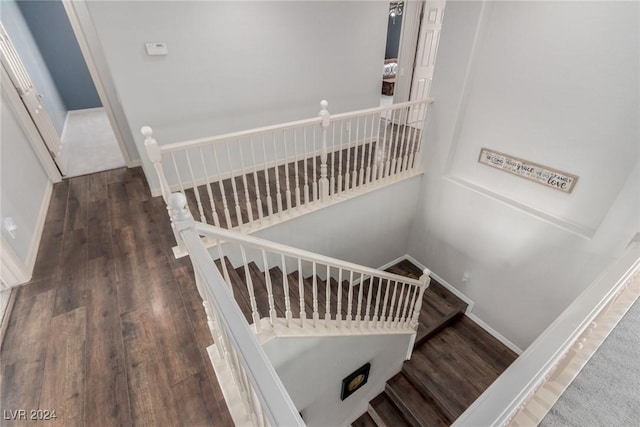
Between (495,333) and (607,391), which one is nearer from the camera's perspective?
(607,391)

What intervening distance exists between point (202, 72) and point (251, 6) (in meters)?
0.91

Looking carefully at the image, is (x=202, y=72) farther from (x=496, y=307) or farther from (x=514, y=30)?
(x=496, y=307)

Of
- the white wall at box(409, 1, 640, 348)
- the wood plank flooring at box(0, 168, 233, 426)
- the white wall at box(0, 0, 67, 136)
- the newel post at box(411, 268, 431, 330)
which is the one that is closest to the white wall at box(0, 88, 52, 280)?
the wood plank flooring at box(0, 168, 233, 426)

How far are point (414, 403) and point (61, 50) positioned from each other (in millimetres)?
9561

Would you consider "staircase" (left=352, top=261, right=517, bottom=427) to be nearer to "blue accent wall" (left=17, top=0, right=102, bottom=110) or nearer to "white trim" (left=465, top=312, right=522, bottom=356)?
"white trim" (left=465, top=312, right=522, bottom=356)

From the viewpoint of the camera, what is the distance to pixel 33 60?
206 inches

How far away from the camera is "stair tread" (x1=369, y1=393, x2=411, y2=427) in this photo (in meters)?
3.25

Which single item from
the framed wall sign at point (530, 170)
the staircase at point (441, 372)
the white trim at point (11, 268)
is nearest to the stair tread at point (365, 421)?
the staircase at point (441, 372)

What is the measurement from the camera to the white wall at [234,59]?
9.01 feet

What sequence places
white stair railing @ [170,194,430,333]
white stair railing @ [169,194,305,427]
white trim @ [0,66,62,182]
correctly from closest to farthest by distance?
1. white stair railing @ [169,194,305,427]
2. white stair railing @ [170,194,430,333]
3. white trim @ [0,66,62,182]

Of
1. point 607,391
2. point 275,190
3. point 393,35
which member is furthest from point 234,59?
point 393,35

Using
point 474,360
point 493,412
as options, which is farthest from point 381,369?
point 493,412

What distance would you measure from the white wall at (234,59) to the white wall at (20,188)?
3.39ft

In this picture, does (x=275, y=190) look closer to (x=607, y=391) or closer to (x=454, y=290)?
(x=454, y=290)
